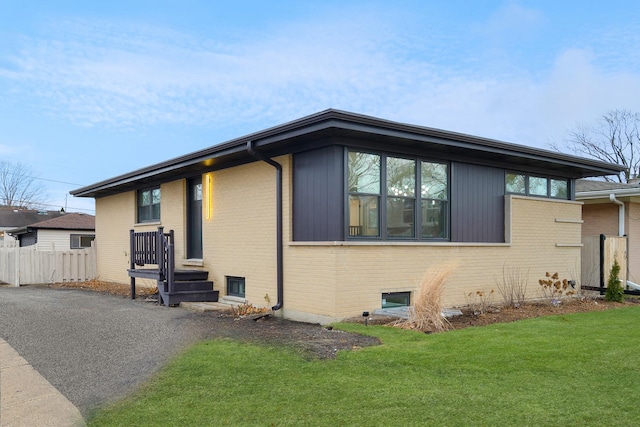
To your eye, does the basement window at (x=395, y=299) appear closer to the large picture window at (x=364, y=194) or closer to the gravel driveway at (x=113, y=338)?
the large picture window at (x=364, y=194)

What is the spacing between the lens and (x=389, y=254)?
9.32m

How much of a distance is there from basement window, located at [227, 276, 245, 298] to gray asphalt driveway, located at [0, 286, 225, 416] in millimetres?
1358

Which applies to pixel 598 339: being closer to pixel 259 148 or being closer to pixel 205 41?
pixel 259 148

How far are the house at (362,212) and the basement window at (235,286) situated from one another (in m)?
0.03

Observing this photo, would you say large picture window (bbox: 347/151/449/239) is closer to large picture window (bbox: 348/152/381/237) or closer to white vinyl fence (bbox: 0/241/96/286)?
large picture window (bbox: 348/152/381/237)

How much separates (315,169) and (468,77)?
13.0 meters

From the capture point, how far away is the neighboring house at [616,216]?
14844 mm

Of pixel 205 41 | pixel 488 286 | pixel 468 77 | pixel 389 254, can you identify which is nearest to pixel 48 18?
pixel 205 41

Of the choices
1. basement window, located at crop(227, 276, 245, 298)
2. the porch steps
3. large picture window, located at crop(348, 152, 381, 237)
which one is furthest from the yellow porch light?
large picture window, located at crop(348, 152, 381, 237)

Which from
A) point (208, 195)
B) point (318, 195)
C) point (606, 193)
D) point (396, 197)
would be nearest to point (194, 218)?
point (208, 195)

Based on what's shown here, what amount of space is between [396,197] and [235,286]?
13.9ft

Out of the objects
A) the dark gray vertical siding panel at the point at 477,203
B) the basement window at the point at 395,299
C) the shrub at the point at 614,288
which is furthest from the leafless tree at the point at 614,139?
the basement window at the point at 395,299

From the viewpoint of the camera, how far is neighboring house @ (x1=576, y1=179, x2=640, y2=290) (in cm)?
1484

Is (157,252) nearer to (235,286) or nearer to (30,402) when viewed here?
(235,286)
